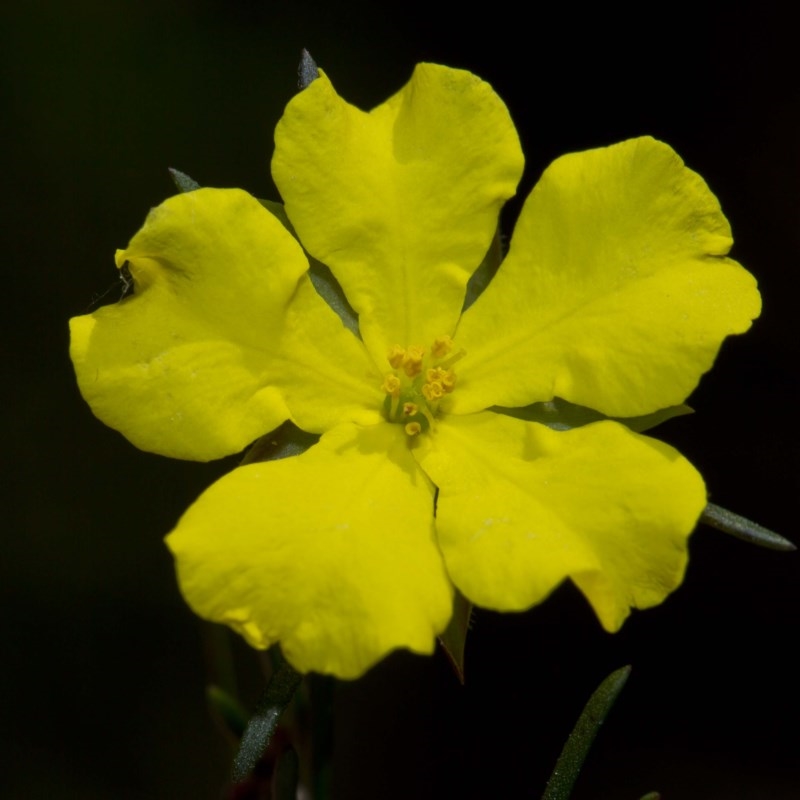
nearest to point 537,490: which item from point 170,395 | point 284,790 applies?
point 170,395

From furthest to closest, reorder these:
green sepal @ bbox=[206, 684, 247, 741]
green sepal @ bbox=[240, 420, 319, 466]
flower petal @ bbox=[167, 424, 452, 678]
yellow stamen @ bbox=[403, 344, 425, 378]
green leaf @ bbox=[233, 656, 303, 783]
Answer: green sepal @ bbox=[206, 684, 247, 741], yellow stamen @ bbox=[403, 344, 425, 378], green sepal @ bbox=[240, 420, 319, 466], green leaf @ bbox=[233, 656, 303, 783], flower petal @ bbox=[167, 424, 452, 678]

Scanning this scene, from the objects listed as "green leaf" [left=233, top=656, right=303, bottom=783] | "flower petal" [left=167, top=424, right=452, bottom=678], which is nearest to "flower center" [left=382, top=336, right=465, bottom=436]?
"flower petal" [left=167, top=424, right=452, bottom=678]

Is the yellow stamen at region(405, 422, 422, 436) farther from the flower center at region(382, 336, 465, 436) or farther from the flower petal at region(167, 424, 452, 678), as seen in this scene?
the flower petal at region(167, 424, 452, 678)

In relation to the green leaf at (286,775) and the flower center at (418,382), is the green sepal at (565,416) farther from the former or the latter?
the green leaf at (286,775)

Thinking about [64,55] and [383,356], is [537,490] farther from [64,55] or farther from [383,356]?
[64,55]

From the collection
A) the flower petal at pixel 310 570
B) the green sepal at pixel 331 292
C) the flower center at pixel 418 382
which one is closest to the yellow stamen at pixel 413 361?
the flower center at pixel 418 382

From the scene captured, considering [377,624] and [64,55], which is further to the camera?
[64,55]
